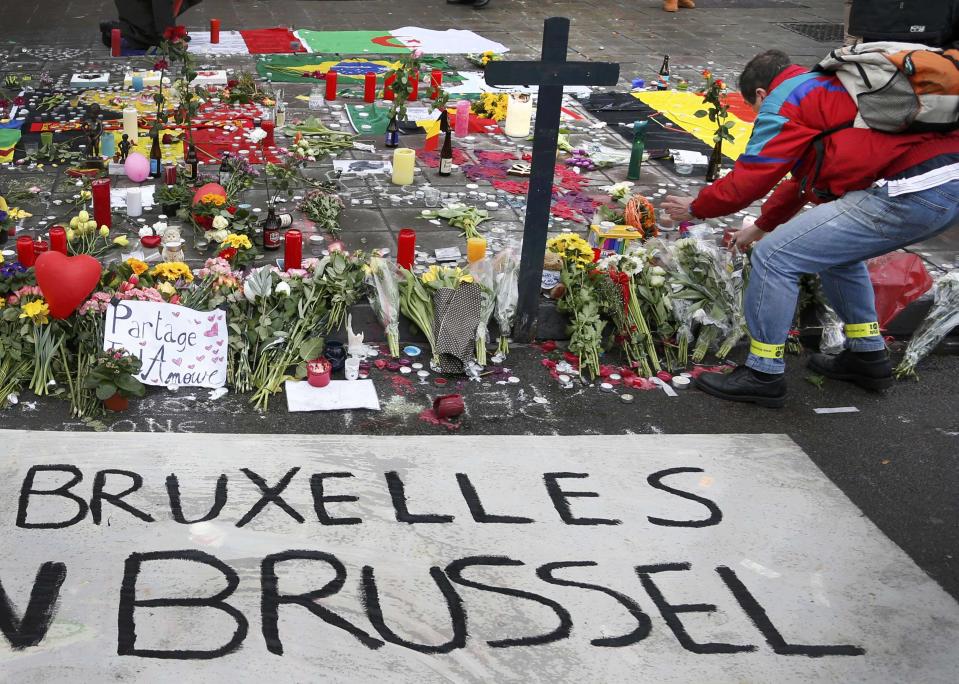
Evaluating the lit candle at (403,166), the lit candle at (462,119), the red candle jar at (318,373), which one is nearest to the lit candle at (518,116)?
the lit candle at (462,119)

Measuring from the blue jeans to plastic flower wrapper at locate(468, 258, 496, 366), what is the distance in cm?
122

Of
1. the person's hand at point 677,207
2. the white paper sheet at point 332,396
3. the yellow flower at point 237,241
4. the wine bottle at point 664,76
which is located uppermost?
the wine bottle at point 664,76

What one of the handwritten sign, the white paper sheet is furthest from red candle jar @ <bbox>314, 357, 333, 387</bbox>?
the handwritten sign

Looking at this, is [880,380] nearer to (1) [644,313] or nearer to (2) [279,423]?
(1) [644,313]

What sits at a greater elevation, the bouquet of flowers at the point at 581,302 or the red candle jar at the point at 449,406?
the bouquet of flowers at the point at 581,302

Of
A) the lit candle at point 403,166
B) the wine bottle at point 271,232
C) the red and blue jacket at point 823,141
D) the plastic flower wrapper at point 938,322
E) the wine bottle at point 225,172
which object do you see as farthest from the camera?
the lit candle at point 403,166

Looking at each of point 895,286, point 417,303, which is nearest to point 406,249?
point 417,303

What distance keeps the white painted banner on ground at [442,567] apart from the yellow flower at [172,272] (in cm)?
90

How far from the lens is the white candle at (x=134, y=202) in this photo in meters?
5.80

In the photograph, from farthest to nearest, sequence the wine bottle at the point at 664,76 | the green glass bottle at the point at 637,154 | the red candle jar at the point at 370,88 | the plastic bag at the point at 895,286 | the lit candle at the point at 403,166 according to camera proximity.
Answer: the wine bottle at the point at 664,76, the red candle jar at the point at 370,88, the green glass bottle at the point at 637,154, the lit candle at the point at 403,166, the plastic bag at the point at 895,286

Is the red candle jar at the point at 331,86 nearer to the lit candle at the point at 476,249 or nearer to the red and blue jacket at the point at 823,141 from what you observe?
the lit candle at the point at 476,249

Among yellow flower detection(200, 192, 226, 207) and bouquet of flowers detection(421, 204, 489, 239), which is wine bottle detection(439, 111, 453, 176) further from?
yellow flower detection(200, 192, 226, 207)

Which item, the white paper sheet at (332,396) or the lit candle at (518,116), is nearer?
the white paper sheet at (332,396)

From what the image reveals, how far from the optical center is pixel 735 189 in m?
4.38
